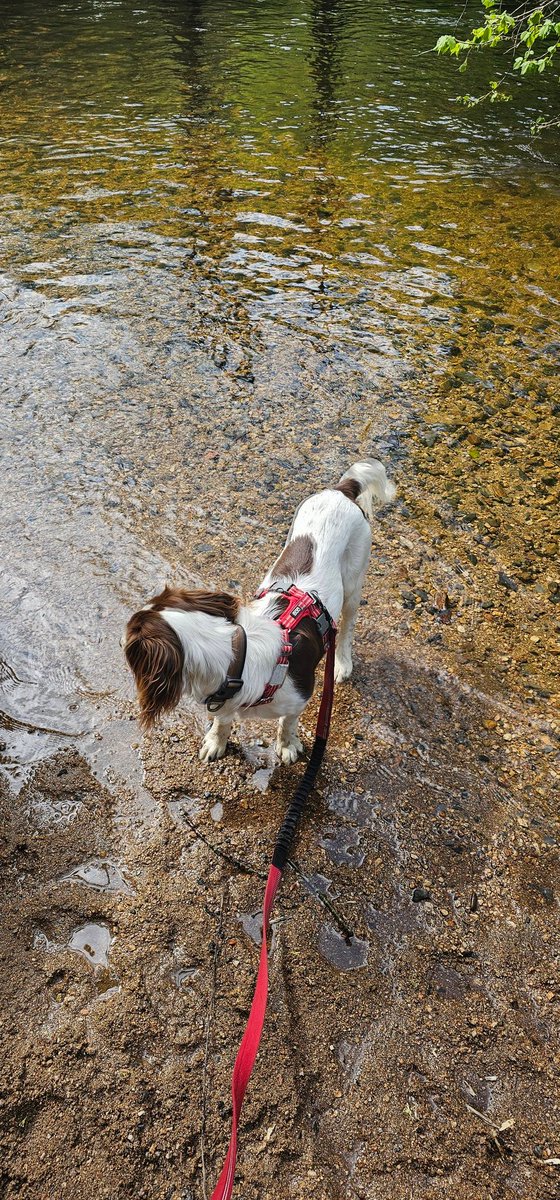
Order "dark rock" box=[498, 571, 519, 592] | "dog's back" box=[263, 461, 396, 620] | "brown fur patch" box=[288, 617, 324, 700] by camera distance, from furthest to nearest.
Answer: "dark rock" box=[498, 571, 519, 592]
"dog's back" box=[263, 461, 396, 620]
"brown fur patch" box=[288, 617, 324, 700]

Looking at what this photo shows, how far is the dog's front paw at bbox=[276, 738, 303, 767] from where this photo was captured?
3842mm

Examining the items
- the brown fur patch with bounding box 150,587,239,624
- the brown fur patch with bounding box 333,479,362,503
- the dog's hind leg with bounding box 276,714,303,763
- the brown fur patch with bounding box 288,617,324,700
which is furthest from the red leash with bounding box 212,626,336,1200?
the brown fur patch with bounding box 333,479,362,503

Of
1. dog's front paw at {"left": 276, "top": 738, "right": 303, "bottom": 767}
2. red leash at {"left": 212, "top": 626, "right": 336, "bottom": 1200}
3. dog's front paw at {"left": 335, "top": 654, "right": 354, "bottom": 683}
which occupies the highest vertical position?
red leash at {"left": 212, "top": 626, "right": 336, "bottom": 1200}

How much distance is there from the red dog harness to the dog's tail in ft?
3.21

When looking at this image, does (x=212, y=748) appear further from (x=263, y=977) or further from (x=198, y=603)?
(x=263, y=977)

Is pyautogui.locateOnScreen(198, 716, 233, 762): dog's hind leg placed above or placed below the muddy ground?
above

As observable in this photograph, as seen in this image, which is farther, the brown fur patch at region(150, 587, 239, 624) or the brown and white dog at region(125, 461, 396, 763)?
the brown fur patch at region(150, 587, 239, 624)

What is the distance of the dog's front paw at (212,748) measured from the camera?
3786 mm

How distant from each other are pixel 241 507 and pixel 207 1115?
402 cm

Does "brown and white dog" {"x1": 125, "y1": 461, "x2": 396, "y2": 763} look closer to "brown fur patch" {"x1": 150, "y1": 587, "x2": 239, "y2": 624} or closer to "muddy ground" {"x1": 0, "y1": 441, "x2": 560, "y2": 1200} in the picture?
"brown fur patch" {"x1": 150, "y1": 587, "x2": 239, "y2": 624}

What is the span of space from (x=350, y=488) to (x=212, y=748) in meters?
1.85

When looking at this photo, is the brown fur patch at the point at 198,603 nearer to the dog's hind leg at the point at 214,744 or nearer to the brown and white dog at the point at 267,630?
the brown and white dog at the point at 267,630

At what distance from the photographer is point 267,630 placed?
10.8ft

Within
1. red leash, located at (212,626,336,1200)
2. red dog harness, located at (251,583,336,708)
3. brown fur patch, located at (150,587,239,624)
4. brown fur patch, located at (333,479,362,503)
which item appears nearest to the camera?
red leash, located at (212,626,336,1200)
